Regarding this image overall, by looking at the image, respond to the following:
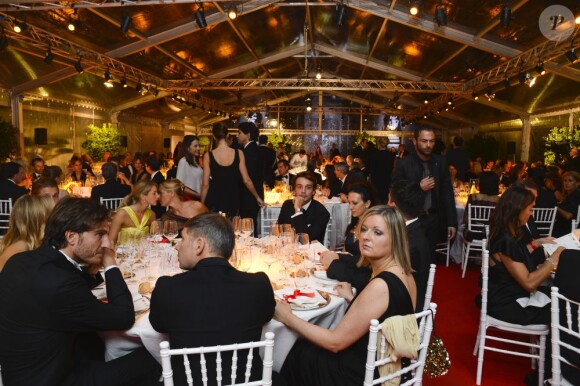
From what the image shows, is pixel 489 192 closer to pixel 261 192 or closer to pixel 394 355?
pixel 261 192

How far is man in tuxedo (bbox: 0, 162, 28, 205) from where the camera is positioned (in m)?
5.73

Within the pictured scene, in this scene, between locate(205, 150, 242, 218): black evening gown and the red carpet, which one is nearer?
the red carpet

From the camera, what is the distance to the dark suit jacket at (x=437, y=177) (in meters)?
4.50

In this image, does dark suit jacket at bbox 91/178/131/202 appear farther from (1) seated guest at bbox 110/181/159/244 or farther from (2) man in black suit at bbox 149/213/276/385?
(2) man in black suit at bbox 149/213/276/385

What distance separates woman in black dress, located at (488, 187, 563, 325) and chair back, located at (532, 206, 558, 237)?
272 cm

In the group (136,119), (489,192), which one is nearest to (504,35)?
(489,192)

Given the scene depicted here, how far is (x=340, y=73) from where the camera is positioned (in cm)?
1819

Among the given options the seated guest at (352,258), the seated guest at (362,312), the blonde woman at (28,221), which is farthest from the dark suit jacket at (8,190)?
the seated guest at (362,312)

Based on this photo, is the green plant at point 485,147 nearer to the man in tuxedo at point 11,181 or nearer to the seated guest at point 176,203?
the seated guest at point 176,203

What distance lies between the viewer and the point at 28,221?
2.73 m

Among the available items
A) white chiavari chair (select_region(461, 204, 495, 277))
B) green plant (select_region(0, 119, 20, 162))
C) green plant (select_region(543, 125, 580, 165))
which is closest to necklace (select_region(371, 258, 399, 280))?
white chiavari chair (select_region(461, 204, 495, 277))

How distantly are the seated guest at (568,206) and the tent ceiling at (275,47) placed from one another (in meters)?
2.46

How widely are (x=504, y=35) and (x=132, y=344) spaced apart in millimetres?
9186

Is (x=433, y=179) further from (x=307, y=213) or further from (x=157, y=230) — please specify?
(x=157, y=230)
